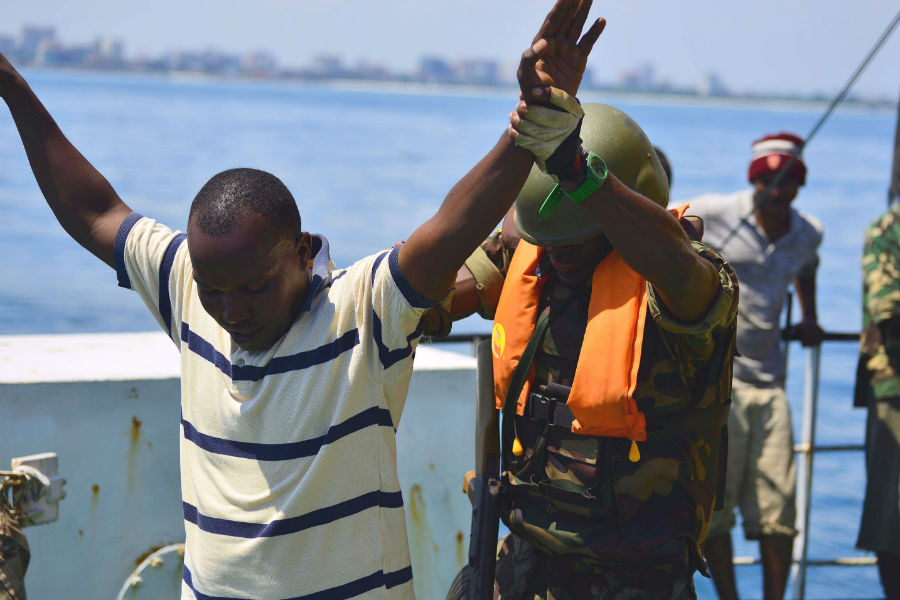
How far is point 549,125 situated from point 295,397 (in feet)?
2.40

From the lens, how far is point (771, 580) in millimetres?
4754

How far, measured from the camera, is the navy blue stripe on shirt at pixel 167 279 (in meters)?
2.41

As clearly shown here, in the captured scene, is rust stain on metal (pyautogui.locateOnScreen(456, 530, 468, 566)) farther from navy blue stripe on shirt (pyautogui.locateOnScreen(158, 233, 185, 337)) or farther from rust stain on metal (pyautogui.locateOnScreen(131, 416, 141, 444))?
navy blue stripe on shirt (pyautogui.locateOnScreen(158, 233, 185, 337))

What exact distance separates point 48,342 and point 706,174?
44929 mm

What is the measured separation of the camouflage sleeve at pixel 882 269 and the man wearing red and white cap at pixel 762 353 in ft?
1.48

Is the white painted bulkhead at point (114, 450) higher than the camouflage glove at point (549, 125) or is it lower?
lower

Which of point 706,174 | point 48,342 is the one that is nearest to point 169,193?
point 706,174

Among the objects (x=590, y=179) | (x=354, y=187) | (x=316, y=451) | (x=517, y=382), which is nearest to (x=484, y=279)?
(x=517, y=382)

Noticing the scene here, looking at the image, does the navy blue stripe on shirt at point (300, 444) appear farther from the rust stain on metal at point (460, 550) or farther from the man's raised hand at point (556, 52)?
the rust stain on metal at point (460, 550)

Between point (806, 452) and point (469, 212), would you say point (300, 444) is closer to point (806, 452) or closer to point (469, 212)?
point (469, 212)

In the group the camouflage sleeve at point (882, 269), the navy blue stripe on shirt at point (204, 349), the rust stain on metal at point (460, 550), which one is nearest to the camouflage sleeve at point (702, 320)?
the navy blue stripe on shirt at point (204, 349)

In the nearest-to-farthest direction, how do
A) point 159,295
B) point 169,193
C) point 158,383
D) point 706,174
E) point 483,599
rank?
point 159,295, point 483,599, point 158,383, point 169,193, point 706,174

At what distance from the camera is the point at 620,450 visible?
8.78 ft

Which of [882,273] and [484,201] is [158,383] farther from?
[882,273]
